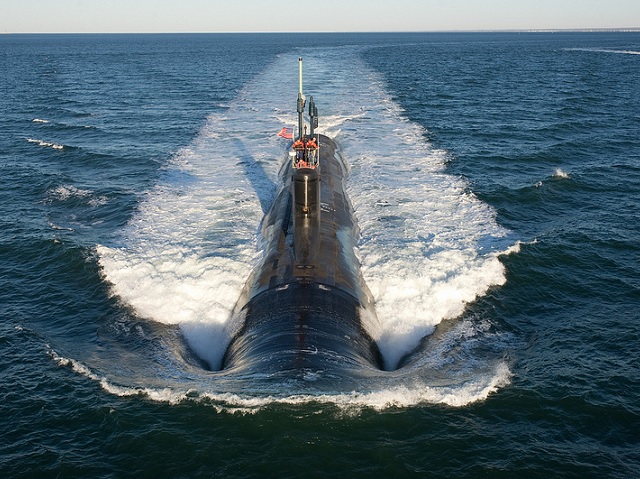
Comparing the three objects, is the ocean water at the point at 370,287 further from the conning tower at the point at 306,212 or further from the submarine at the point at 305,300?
the conning tower at the point at 306,212

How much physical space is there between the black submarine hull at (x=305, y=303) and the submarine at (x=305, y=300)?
0.03m

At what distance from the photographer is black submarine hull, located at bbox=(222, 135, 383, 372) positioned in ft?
62.3

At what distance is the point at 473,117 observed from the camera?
61.3m

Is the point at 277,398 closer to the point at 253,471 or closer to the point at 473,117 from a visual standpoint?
the point at 253,471

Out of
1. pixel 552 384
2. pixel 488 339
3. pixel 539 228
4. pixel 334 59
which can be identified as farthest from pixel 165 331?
pixel 334 59

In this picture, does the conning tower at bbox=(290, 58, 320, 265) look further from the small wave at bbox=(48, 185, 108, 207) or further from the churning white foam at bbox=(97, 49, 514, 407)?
the small wave at bbox=(48, 185, 108, 207)

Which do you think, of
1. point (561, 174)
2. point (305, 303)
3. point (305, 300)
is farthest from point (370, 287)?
point (561, 174)

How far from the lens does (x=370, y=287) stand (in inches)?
1027

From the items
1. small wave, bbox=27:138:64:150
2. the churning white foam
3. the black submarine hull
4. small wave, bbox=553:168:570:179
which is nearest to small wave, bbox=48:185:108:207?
the churning white foam

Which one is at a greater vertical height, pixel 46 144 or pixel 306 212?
pixel 306 212

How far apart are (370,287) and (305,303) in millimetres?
5339

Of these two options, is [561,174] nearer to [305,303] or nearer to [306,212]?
[306,212]

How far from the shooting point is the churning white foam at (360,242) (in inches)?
938

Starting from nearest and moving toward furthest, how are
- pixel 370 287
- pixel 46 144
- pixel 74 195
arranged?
pixel 370 287
pixel 74 195
pixel 46 144
